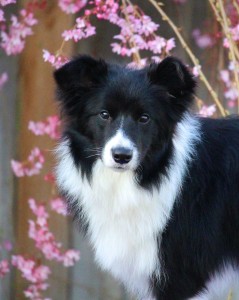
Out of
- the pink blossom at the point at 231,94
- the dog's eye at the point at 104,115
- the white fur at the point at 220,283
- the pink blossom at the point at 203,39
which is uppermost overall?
the pink blossom at the point at 203,39

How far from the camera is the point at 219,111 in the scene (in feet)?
15.9

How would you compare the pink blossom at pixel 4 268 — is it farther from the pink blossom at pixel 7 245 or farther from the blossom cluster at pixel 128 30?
the blossom cluster at pixel 128 30

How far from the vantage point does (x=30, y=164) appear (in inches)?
197

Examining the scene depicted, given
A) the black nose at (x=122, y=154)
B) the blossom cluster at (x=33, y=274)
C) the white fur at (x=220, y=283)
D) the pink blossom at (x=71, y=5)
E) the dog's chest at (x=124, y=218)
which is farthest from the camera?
the blossom cluster at (x=33, y=274)

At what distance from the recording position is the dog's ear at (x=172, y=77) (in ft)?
11.5

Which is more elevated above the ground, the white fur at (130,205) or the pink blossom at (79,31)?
the pink blossom at (79,31)

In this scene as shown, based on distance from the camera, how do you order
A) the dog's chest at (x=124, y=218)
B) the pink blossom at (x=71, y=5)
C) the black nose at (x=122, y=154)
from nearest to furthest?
the black nose at (x=122, y=154) → the dog's chest at (x=124, y=218) → the pink blossom at (x=71, y=5)

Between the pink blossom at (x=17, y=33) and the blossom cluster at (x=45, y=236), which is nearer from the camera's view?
the pink blossom at (x=17, y=33)

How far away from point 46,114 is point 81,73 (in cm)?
150

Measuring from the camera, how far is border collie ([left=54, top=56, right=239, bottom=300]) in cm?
356

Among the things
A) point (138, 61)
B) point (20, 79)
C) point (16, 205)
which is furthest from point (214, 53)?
point (16, 205)

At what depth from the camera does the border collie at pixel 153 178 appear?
11.7ft

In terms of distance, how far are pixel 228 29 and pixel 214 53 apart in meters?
0.48

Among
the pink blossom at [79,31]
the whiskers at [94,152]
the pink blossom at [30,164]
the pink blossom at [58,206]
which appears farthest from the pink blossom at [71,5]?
the whiskers at [94,152]
